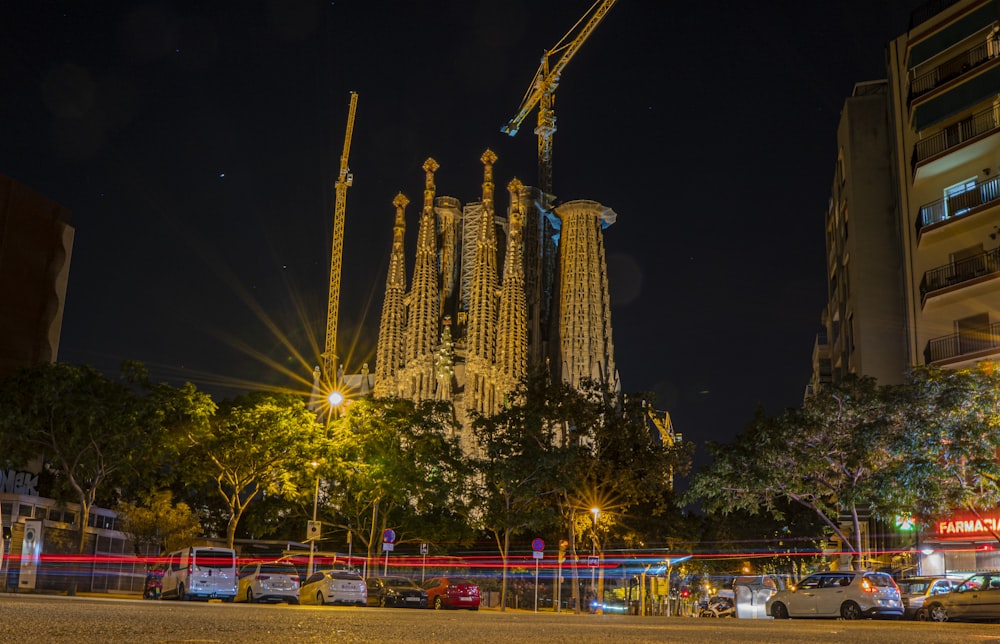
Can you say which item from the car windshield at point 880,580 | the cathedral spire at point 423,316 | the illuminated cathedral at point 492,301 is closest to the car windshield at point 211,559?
the car windshield at point 880,580

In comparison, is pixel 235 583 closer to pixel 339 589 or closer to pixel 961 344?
pixel 339 589

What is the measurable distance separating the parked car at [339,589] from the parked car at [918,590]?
15.4m

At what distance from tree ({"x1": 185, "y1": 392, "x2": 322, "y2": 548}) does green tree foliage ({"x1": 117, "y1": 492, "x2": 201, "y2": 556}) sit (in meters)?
2.54

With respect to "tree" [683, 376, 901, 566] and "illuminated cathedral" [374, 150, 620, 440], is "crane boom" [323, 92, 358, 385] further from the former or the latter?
"tree" [683, 376, 901, 566]

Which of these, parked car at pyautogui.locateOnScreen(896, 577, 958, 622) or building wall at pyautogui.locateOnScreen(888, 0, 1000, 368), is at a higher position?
building wall at pyautogui.locateOnScreen(888, 0, 1000, 368)

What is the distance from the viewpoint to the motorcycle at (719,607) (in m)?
42.8

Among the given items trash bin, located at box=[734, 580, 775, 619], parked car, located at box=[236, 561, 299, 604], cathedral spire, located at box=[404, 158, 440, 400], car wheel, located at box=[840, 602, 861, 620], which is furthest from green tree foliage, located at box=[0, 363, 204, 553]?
cathedral spire, located at box=[404, 158, 440, 400]

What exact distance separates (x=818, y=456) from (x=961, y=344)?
844 cm

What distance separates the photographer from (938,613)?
994 inches

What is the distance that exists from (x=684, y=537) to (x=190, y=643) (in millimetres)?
48129

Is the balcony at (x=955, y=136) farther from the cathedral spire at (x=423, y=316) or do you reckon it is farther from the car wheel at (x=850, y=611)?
the cathedral spire at (x=423, y=316)

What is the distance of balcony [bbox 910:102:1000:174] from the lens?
34312 millimetres

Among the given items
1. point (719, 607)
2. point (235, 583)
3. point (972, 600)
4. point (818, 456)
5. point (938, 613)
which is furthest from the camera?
point (719, 607)

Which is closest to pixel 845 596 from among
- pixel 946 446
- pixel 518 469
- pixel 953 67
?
pixel 946 446
